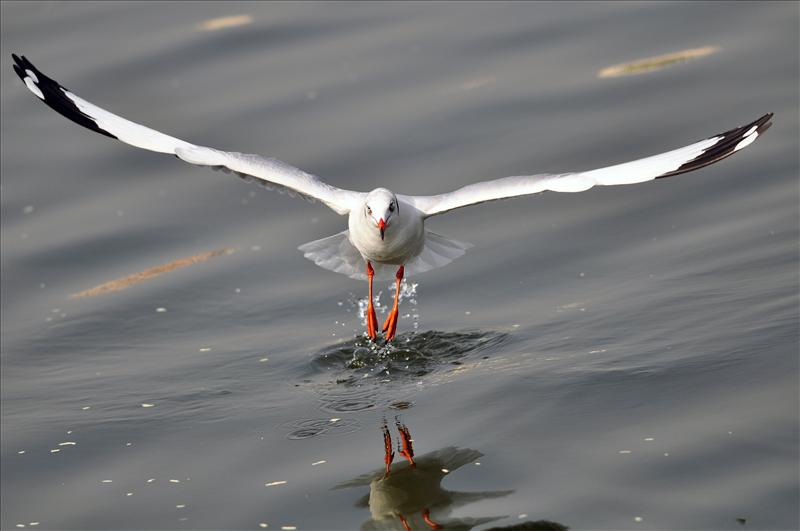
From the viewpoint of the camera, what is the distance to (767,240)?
806cm

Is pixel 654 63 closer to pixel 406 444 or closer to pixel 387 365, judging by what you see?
pixel 387 365

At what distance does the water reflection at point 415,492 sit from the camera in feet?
17.5

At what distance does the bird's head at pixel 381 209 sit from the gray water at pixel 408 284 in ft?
2.69

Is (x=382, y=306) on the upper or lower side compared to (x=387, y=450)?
upper

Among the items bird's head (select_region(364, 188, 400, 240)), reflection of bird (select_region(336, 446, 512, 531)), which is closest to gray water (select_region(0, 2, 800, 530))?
reflection of bird (select_region(336, 446, 512, 531))

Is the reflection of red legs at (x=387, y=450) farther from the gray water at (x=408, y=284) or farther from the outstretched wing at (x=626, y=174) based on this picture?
the outstretched wing at (x=626, y=174)

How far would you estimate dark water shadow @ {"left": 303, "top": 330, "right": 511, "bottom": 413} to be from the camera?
6.67m

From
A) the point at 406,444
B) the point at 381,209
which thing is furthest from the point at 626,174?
the point at 406,444

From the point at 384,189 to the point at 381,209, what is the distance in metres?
0.31

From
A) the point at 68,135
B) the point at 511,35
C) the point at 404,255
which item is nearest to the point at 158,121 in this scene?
the point at 68,135

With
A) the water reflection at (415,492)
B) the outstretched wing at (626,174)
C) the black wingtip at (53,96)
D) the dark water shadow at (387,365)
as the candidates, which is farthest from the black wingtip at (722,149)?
the black wingtip at (53,96)

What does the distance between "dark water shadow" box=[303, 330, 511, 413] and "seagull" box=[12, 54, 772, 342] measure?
169 mm

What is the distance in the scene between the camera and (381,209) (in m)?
6.82

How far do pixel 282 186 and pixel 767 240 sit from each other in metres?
3.12
